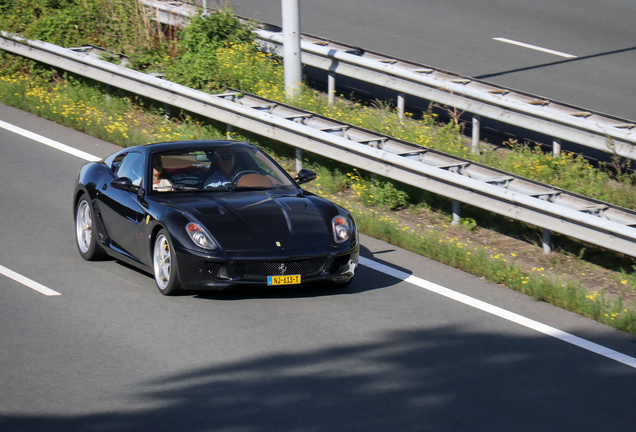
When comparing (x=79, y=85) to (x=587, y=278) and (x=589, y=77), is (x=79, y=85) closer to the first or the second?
(x=589, y=77)

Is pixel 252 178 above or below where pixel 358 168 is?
above

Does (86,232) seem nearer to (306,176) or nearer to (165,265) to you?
(165,265)

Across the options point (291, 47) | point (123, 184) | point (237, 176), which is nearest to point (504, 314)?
point (237, 176)

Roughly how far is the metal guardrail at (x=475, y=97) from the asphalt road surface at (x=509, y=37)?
7.34ft

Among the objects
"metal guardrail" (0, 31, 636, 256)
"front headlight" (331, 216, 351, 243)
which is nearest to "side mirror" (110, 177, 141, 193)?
"front headlight" (331, 216, 351, 243)

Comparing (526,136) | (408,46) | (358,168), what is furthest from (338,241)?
(408,46)

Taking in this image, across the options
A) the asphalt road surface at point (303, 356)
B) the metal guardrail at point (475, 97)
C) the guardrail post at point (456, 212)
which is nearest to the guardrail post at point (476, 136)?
the metal guardrail at point (475, 97)

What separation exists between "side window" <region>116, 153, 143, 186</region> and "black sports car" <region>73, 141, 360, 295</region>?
13 millimetres

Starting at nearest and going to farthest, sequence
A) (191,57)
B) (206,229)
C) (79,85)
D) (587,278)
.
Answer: (206,229) → (587,278) → (191,57) → (79,85)

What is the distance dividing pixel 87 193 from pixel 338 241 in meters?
2.94

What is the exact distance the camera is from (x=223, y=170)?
352 inches

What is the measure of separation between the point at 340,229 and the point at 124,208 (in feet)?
6.96

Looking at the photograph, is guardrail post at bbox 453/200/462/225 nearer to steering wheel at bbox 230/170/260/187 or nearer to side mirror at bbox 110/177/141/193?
steering wheel at bbox 230/170/260/187

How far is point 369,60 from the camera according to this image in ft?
44.6
